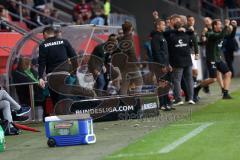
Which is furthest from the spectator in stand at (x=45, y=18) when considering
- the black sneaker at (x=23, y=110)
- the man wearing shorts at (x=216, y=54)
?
the black sneaker at (x=23, y=110)

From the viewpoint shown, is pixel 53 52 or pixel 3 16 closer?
pixel 53 52

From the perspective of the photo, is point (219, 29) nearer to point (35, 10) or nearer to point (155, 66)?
point (155, 66)

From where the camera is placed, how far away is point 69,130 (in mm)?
11977

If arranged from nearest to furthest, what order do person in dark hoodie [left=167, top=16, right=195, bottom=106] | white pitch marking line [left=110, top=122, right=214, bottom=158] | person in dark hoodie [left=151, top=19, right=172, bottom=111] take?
white pitch marking line [left=110, top=122, right=214, bottom=158] → person in dark hoodie [left=151, top=19, right=172, bottom=111] → person in dark hoodie [left=167, top=16, right=195, bottom=106]

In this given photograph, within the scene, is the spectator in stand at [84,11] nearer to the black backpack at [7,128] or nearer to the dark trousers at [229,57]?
the dark trousers at [229,57]

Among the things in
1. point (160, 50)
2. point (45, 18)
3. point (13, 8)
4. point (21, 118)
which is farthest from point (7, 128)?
point (45, 18)

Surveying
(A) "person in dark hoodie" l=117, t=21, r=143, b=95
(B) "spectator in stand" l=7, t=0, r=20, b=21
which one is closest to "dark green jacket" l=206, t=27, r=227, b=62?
(A) "person in dark hoodie" l=117, t=21, r=143, b=95

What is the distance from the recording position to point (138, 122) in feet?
49.0

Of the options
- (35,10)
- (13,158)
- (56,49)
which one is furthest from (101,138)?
(35,10)

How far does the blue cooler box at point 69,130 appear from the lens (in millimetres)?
11891

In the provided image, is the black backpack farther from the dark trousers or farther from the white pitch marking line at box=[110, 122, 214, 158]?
the dark trousers

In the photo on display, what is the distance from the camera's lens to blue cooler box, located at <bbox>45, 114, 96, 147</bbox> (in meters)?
11.9

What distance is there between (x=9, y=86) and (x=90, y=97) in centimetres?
170

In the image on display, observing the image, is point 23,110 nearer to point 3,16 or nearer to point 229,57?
point 3,16
